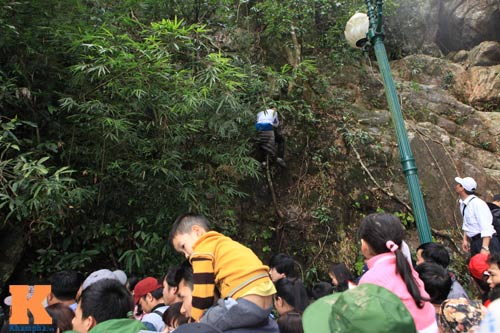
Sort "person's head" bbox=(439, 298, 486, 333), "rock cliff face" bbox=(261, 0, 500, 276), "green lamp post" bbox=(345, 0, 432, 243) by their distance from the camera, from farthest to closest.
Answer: "rock cliff face" bbox=(261, 0, 500, 276) → "green lamp post" bbox=(345, 0, 432, 243) → "person's head" bbox=(439, 298, 486, 333)

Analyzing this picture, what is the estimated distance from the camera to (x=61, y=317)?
2.82 meters

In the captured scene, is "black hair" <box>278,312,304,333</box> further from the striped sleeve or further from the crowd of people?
the striped sleeve

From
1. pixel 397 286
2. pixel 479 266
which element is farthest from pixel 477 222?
pixel 397 286

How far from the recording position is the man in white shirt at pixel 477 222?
4648 mm

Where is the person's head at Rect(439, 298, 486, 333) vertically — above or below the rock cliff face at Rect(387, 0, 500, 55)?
below

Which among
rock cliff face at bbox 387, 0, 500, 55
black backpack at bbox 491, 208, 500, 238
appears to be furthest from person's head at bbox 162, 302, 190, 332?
rock cliff face at bbox 387, 0, 500, 55

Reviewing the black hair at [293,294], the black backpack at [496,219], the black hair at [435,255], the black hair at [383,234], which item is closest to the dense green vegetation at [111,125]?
the black hair at [293,294]

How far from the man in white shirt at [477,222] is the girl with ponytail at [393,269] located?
3.13m

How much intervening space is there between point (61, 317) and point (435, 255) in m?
3.25

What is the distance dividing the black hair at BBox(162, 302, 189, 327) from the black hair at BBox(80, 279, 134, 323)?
384 mm

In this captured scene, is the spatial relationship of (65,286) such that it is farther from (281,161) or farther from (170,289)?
(281,161)

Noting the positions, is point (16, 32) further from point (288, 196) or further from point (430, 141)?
point (430, 141)

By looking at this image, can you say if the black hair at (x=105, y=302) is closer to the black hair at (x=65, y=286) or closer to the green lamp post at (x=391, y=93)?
the black hair at (x=65, y=286)

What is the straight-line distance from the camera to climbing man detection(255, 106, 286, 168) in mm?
6285
